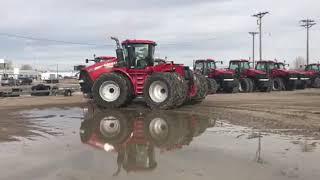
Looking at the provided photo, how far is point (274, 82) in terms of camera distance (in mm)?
36781

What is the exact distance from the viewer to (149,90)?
18.8 metres

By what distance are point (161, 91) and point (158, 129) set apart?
17.9 ft

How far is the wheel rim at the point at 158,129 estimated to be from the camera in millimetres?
12252

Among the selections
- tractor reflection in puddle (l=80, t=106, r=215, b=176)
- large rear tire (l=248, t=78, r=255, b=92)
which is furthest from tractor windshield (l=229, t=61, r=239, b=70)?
tractor reflection in puddle (l=80, t=106, r=215, b=176)

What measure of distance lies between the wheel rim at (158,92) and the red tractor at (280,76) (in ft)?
62.6

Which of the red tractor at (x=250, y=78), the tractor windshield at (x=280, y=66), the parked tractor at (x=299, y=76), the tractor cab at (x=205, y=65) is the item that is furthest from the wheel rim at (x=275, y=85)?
the tractor cab at (x=205, y=65)

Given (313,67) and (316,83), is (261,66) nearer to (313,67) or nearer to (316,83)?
(316,83)

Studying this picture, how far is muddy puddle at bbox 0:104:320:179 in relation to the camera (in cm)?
843

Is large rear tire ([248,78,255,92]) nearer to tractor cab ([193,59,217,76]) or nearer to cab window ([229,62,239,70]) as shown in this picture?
cab window ([229,62,239,70])

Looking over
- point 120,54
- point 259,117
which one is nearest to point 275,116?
point 259,117

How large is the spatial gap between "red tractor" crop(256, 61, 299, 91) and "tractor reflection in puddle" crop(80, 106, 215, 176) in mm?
20497

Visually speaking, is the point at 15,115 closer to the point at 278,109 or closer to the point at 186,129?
the point at 186,129

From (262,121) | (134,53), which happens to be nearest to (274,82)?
(134,53)

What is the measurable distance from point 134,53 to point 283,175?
41.6 feet
